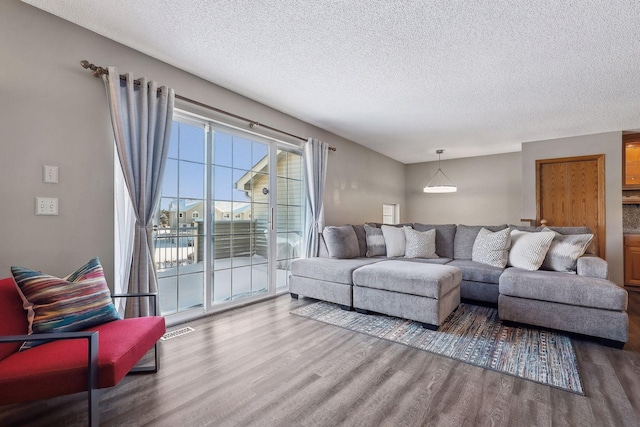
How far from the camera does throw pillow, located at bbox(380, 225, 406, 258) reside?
4287 mm

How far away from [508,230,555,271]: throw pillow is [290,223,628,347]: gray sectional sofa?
178 millimetres

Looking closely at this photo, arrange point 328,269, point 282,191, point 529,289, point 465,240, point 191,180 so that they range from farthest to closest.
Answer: point 465,240 → point 282,191 → point 328,269 → point 191,180 → point 529,289

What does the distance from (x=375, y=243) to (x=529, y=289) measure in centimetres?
204

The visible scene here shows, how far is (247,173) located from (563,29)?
10.3ft

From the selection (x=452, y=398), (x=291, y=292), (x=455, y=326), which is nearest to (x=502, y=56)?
(x=455, y=326)

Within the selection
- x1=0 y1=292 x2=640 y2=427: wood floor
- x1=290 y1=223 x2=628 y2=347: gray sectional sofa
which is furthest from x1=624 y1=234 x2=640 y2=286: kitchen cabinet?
x1=0 y1=292 x2=640 y2=427: wood floor

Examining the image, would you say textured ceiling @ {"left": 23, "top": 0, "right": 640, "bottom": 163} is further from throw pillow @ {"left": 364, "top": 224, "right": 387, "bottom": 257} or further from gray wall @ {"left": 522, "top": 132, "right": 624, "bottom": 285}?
throw pillow @ {"left": 364, "top": 224, "right": 387, "bottom": 257}

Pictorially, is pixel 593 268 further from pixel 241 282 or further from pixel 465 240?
pixel 241 282

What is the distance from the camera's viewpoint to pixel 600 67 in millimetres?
2604

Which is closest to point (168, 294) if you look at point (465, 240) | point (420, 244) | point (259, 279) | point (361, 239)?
point (259, 279)

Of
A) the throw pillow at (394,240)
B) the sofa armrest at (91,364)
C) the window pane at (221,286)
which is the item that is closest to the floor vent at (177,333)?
the window pane at (221,286)

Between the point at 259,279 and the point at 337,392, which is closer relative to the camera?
the point at 337,392

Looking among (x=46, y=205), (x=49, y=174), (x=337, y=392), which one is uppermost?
(x=49, y=174)

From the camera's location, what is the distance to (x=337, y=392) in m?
1.74
